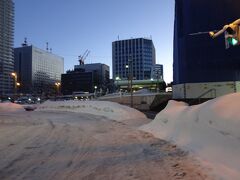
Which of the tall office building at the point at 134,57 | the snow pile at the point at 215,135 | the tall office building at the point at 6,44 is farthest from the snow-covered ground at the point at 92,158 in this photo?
the tall office building at the point at 6,44

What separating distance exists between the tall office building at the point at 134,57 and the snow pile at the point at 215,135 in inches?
4099

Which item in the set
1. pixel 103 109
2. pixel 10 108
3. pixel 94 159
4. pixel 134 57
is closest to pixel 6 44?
pixel 134 57

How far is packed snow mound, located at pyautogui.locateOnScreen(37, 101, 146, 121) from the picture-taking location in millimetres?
27205

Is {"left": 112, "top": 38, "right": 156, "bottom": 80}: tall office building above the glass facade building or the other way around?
above

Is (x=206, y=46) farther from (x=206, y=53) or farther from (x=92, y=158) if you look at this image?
(x=92, y=158)

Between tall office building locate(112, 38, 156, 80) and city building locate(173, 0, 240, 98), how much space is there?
7309 centimetres

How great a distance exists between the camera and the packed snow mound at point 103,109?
27205 mm

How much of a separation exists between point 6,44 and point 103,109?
99.0 meters

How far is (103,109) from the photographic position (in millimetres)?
30516

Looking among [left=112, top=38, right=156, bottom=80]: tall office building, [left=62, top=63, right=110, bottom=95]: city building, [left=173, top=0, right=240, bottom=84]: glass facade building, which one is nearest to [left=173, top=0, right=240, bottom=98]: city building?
[left=173, top=0, right=240, bottom=84]: glass facade building

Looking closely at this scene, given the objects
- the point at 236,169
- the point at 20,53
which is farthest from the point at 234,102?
the point at 20,53

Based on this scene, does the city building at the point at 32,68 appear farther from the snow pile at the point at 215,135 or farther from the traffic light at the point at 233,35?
the snow pile at the point at 215,135

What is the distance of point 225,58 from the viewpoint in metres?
41.0

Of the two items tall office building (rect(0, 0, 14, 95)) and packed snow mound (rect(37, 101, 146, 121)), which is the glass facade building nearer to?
packed snow mound (rect(37, 101, 146, 121))
